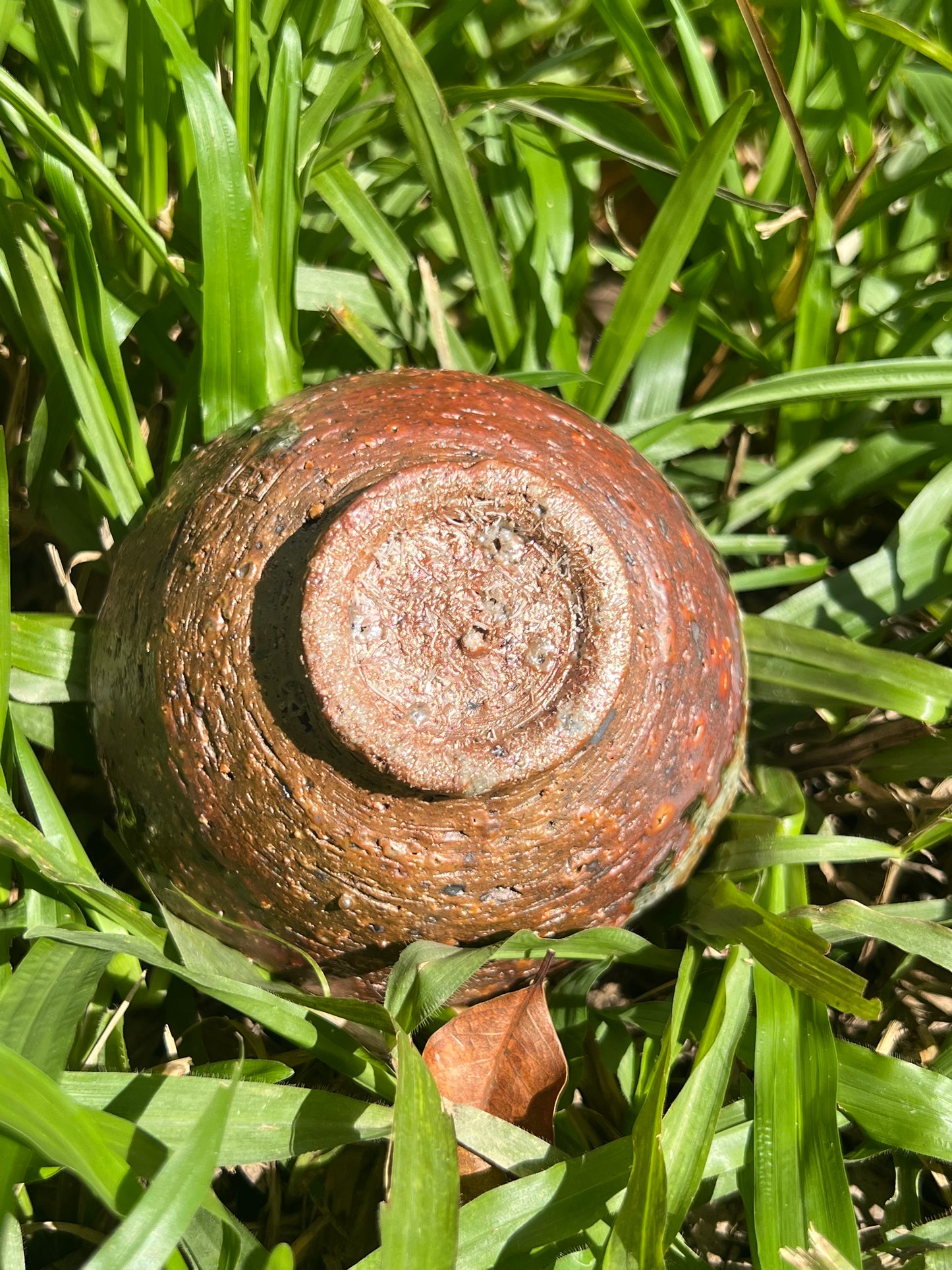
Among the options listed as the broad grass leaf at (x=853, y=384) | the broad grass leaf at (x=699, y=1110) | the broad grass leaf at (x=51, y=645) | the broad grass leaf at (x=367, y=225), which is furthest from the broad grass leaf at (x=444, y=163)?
the broad grass leaf at (x=699, y=1110)

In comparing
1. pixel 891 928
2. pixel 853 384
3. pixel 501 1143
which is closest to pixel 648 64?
pixel 853 384

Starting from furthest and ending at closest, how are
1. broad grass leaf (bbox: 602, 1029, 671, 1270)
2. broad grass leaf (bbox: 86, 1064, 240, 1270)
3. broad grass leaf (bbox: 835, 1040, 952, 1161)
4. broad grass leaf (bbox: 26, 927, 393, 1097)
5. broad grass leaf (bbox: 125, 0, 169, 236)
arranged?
broad grass leaf (bbox: 125, 0, 169, 236)
broad grass leaf (bbox: 835, 1040, 952, 1161)
broad grass leaf (bbox: 26, 927, 393, 1097)
broad grass leaf (bbox: 602, 1029, 671, 1270)
broad grass leaf (bbox: 86, 1064, 240, 1270)

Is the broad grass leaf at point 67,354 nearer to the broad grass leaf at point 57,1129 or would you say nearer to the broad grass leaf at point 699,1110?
the broad grass leaf at point 57,1129

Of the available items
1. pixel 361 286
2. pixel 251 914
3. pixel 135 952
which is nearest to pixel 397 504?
pixel 251 914

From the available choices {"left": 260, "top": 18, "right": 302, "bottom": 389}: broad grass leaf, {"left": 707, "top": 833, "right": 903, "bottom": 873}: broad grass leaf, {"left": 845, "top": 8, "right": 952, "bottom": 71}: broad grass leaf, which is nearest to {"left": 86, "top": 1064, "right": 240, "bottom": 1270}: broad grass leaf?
{"left": 707, "top": 833, "right": 903, "bottom": 873}: broad grass leaf

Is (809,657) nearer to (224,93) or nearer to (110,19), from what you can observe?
(224,93)

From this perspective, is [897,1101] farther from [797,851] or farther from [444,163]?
[444,163]

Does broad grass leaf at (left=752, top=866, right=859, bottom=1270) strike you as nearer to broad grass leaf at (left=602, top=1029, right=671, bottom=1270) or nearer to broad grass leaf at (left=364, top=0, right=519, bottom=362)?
broad grass leaf at (left=602, top=1029, right=671, bottom=1270)
